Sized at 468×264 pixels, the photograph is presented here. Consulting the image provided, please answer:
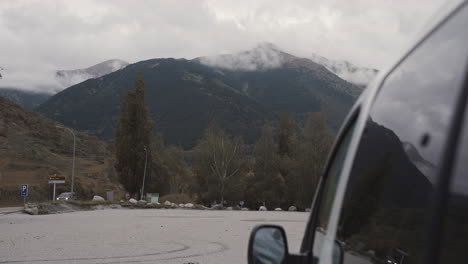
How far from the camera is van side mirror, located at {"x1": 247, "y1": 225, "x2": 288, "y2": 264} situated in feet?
8.71

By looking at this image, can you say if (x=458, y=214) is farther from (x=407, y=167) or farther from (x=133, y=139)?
(x=133, y=139)

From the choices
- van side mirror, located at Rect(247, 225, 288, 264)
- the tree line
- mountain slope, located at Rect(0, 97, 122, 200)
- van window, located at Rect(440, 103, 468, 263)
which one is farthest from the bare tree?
van window, located at Rect(440, 103, 468, 263)

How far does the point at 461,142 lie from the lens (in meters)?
1.24

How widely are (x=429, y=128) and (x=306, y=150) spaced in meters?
71.2

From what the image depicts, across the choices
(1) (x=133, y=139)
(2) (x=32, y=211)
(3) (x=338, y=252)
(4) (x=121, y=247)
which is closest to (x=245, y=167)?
(1) (x=133, y=139)

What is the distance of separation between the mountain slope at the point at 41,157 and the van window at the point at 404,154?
6707cm

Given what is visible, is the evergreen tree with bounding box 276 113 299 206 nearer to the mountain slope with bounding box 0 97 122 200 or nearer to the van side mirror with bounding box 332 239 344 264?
the mountain slope with bounding box 0 97 122 200

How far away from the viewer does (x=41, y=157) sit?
9175 centimetres

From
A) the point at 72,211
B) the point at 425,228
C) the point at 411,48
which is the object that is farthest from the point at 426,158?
the point at 72,211

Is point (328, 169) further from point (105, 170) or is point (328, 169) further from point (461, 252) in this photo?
point (105, 170)

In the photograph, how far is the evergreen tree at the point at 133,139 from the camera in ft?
202

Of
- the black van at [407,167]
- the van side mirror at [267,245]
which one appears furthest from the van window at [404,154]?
the van side mirror at [267,245]

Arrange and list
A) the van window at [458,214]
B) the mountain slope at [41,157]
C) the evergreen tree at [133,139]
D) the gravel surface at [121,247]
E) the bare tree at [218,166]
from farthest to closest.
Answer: the mountain slope at [41,157] → the bare tree at [218,166] → the evergreen tree at [133,139] → the gravel surface at [121,247] → the van window at [458,214]

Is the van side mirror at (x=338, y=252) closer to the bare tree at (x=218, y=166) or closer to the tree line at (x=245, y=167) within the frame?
the tree line at (x=245, y=167)
